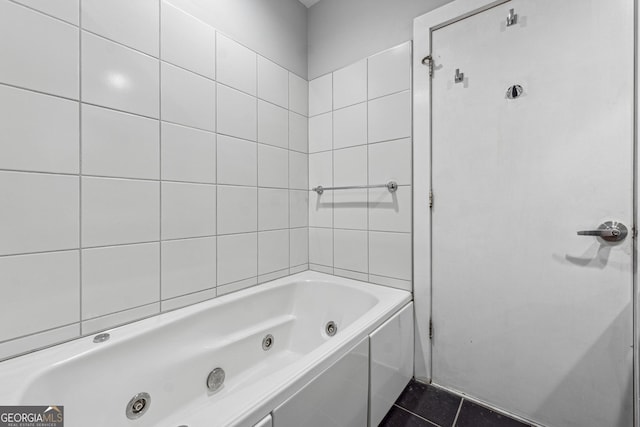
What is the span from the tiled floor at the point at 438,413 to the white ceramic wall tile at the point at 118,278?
1170 millimetres

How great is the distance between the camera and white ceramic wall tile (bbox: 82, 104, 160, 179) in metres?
0.93

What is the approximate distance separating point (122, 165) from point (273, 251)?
867 mm

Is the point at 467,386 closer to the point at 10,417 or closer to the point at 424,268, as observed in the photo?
the point at 424,268

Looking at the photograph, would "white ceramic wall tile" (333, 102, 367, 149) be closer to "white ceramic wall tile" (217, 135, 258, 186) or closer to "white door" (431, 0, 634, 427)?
"white door" (431, 0, 634, 427)

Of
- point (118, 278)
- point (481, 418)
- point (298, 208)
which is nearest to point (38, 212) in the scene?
point (118, 278)

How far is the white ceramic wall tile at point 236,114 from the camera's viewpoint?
52.4 inches

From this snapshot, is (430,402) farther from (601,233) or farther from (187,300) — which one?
(187,300)

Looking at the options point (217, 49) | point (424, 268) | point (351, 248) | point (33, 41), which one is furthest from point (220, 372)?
point (217, 49)

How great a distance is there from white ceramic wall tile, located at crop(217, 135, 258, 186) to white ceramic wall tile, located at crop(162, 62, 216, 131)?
111mm

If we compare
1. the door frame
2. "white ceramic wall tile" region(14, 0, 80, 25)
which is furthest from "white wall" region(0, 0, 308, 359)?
the door frame

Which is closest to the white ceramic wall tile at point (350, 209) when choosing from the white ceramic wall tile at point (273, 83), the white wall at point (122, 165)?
the white wall at point (122, 165)

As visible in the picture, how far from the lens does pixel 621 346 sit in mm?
983

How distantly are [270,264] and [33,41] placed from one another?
1.29 m

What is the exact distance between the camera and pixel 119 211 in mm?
1003
